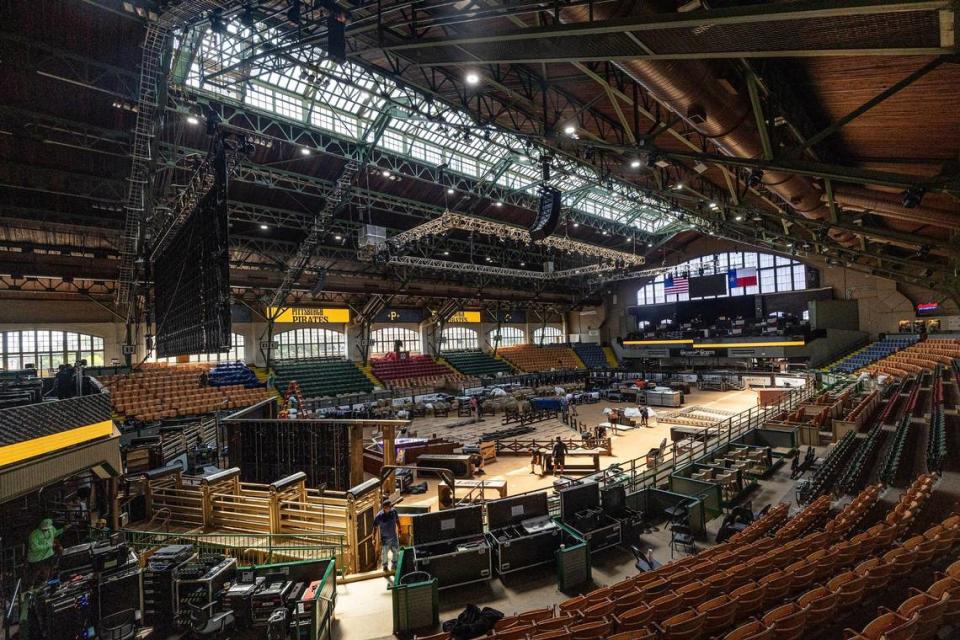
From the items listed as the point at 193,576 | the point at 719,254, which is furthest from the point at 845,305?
the point at 193,576

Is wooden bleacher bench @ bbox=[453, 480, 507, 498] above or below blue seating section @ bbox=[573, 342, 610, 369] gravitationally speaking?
below

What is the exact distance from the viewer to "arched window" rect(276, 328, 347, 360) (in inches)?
1148

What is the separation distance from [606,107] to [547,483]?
9915mm

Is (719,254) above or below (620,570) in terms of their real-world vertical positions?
above

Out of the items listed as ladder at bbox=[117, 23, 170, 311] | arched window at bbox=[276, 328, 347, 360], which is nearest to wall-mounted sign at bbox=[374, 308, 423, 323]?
arched window at bbox=[276, 328, 347, 360]

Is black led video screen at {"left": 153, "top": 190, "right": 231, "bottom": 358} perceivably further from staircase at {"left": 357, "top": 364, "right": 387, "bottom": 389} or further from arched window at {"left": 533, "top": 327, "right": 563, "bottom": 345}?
arched window at {"left": 533, "top": 327, "right": 563, "bottom": 345}

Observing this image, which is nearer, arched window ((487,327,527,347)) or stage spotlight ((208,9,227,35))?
stage spotlight ((208,9,227,35))

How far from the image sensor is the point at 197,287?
10.4 m

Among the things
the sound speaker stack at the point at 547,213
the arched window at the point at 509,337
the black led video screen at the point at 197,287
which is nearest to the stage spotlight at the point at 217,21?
the black led video screen at the point at 197,287

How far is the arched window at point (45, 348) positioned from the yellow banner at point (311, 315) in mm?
8406

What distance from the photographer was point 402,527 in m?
9.03

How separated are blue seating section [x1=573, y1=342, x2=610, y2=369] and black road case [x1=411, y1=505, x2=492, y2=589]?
35.0 meters

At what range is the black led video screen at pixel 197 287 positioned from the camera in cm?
866

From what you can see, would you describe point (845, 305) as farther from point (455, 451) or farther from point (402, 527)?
point (402, 527)
